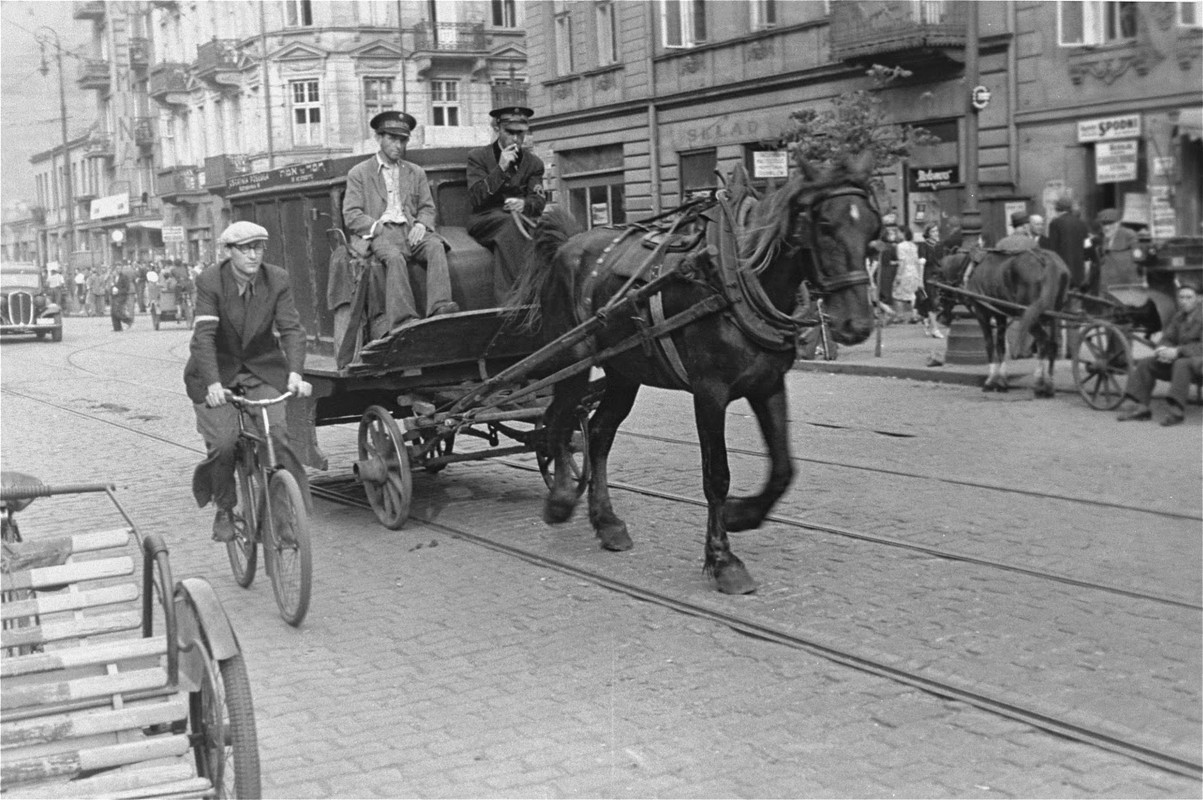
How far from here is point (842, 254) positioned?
6.34 m

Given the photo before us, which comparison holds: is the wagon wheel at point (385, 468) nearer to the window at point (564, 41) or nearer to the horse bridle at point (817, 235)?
the horse bridle at point (817, 235)

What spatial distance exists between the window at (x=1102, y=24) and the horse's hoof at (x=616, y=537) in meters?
3.62

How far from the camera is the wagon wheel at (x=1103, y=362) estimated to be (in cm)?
1289

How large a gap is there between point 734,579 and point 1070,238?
7.97m

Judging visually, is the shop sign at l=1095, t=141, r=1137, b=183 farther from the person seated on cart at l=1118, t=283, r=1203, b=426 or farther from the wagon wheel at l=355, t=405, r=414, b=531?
the wagon wheel at l=355, t=405, r=414, b=531

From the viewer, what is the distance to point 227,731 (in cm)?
367

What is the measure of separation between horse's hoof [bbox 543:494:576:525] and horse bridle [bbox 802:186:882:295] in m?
2.37

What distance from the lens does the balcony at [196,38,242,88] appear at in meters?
51.3

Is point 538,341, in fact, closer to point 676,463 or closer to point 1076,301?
point 676,463

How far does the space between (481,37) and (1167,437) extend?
42304 mm

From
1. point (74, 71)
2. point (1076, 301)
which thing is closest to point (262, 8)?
point (74, 71)

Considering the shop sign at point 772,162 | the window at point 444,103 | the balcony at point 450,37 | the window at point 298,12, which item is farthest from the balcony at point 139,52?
the shop sign at point 772,162

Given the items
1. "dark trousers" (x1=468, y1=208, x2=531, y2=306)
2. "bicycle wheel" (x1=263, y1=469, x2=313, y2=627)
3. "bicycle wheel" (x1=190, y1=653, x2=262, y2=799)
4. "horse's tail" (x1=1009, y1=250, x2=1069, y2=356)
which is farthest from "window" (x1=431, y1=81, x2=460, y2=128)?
"bicycle wheel" (x1=190, y1=653, x2=262, y2=799)

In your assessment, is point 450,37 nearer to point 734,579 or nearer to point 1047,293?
point 1047,293
